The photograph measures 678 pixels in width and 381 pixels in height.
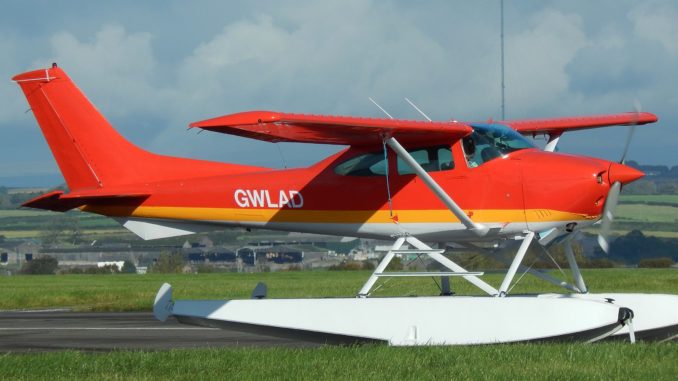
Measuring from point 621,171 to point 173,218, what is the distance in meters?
6.56

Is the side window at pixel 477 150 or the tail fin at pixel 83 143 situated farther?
the tail fin at pixel 83 143

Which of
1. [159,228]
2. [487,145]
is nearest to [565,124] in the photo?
[487,145]

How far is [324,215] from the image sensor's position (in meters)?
15.0

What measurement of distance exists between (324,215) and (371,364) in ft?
16.0

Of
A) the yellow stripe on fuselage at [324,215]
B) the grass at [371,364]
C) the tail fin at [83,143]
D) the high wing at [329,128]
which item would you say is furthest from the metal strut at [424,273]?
the tail fin at [83,143]

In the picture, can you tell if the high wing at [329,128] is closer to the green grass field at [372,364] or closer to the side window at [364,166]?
the side window at [364,166]

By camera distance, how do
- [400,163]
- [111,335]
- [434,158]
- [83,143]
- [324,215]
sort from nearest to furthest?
[434,158] → [400,163] → [324,215] → [111,335] → [83,143]

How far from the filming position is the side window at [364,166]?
14.6 m

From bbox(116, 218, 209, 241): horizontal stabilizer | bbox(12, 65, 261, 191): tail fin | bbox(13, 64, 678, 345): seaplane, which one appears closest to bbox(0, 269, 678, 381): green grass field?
bbox(13, 64, 678, 345): seaplane

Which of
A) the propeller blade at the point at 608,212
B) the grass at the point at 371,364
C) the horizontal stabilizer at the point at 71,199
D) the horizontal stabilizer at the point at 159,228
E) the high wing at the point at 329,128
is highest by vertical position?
the high wing at the point at 329,128

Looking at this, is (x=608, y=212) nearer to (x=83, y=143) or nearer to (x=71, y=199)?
(x=71, y=199)

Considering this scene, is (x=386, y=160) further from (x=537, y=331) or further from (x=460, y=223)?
Answer: (x=537, y=331)

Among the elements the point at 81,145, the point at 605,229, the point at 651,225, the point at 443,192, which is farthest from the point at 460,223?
the point at 651,225

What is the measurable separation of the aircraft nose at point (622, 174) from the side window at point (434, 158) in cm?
210
